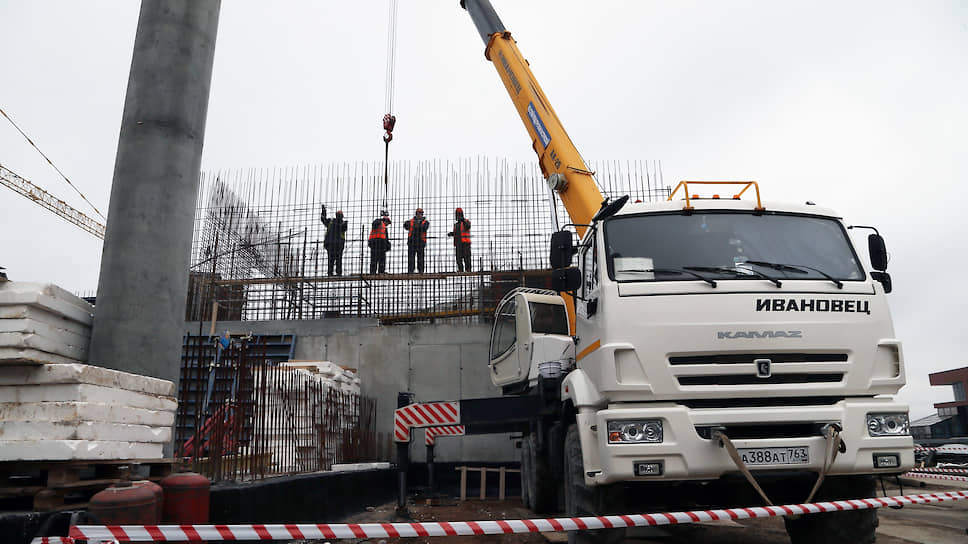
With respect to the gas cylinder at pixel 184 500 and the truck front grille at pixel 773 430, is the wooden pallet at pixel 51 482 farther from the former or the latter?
the truck front grille at pixel 773 430

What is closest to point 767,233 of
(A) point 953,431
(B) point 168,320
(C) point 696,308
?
(C) point 696,308

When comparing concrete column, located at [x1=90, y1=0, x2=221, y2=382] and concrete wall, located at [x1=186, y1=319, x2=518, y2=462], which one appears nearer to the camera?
concrete column, located at [x1=90, y1=0, x2=221, y2=382]

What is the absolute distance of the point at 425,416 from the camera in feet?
27.8

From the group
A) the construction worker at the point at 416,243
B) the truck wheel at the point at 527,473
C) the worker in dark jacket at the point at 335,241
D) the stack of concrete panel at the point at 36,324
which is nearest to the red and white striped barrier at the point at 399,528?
the stack of concrete panel at the point at 36,324

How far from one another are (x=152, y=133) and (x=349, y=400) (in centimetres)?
750

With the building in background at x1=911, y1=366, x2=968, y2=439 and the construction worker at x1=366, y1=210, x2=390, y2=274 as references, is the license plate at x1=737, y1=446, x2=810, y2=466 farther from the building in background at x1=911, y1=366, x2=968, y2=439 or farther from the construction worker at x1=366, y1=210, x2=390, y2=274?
the building in background at x1=911, y1=366, x2=968, y2=439

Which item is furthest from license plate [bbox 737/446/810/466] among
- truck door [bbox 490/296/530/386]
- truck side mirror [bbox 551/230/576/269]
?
truck door [bbox 490/296/530/386]

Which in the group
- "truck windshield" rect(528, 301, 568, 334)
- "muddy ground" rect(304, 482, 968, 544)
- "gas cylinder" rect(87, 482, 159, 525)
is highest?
"truck windshield" rect(528, 301, 568, 334)

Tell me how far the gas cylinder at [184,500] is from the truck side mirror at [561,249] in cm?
323

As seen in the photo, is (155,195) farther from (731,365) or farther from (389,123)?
(389,123)

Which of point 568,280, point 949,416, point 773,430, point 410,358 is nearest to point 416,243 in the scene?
point 410,358

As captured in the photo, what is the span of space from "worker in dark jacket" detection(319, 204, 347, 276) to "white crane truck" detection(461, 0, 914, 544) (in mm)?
12583

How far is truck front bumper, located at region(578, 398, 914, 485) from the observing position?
4.43 meters

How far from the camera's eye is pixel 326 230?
1752 centimetres
